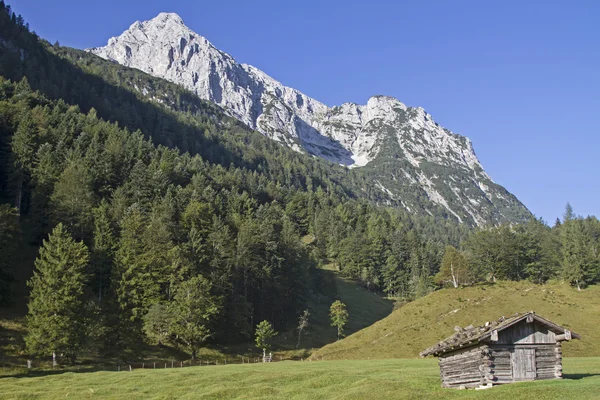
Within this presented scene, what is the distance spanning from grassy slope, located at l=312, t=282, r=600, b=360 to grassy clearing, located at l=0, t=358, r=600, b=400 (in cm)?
2036

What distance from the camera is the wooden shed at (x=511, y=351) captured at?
28.6 metres

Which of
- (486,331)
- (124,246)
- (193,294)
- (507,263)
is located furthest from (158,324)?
(507,263)

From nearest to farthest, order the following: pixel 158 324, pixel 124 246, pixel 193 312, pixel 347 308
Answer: pixel 158 324
pixel 193 312
pixel 124 246
pixel 347 308

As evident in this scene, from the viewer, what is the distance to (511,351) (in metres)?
29.4

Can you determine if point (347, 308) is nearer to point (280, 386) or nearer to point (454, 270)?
point (454, 270)

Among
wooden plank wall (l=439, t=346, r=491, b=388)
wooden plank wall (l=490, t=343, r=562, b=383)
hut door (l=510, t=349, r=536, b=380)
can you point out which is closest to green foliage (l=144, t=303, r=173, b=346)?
wooden plank wall (l=439, t=346, r=491, b=388)

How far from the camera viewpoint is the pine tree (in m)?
60.2

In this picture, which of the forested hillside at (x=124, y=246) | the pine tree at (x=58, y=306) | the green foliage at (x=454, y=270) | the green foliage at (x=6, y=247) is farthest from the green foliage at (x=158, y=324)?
the green foliage at (x=454, y=270)

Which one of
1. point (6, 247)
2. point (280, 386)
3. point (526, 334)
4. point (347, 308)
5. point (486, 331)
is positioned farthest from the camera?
point (347, 308)

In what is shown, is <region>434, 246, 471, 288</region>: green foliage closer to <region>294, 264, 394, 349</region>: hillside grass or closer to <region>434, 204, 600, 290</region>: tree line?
<region>434, 204, 600, 290</region>: tree line

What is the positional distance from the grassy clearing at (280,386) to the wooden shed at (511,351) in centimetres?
126

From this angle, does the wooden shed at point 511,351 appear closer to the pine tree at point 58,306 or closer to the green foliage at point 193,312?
the pine tree at point 58,306

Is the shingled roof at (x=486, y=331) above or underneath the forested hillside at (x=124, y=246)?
underneath

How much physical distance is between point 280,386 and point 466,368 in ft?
51.8
